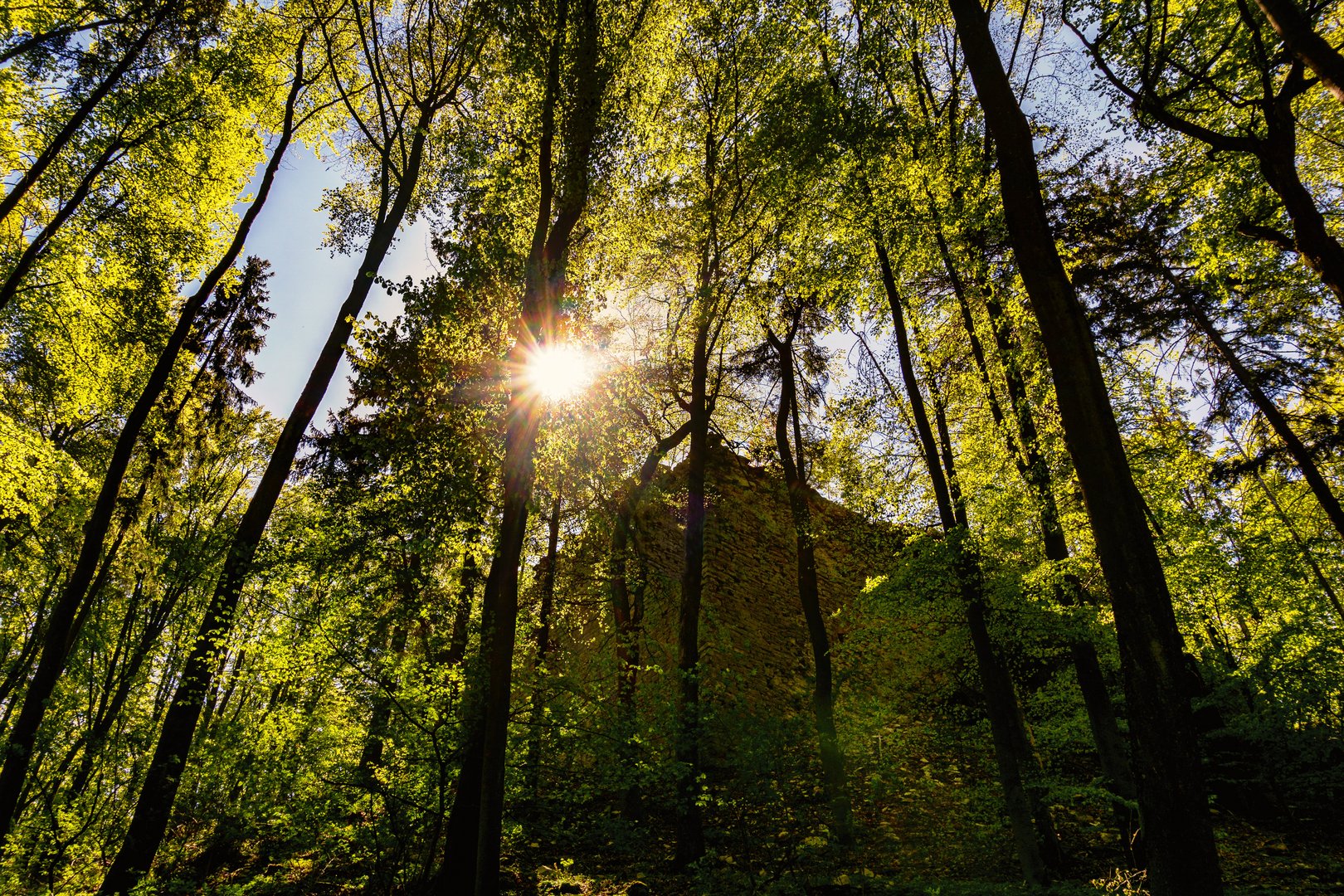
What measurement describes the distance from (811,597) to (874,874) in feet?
15.4

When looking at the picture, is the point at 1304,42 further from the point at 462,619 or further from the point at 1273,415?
the point at 462,619

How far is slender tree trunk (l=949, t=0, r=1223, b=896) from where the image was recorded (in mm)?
3014

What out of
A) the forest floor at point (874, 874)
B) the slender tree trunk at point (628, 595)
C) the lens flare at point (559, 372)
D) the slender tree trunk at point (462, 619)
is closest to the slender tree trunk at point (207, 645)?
the slender tree trunk at point (462, 619)

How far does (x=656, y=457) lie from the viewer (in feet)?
43.4

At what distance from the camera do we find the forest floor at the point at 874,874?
6.18 m

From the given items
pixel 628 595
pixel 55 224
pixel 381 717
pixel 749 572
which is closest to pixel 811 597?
pixel 628 595

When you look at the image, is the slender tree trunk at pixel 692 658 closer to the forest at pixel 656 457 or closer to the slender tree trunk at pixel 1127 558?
the forest at pixel 656 457

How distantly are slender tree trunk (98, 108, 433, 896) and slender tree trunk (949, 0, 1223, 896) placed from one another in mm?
7687

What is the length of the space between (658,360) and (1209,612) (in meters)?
11.6

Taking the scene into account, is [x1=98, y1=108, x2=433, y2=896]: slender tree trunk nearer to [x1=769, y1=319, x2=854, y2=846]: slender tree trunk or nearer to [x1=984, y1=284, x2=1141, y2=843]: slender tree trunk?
[x1=769, y1=319, x2=854, y2=846]: slender tree trunk

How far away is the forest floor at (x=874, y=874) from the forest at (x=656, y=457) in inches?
5.0

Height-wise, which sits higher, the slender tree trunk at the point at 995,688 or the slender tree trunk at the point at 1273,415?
the slender tree trunk at the point at 1273,415

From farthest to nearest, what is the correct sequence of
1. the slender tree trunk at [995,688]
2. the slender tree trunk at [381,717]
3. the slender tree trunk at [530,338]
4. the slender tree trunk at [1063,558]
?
the slender tree trunk at [1063,558] → the slender tree trunk at [995,688] → the slender tree trunk at [381,717] → the slender tree trunk at [530,338]

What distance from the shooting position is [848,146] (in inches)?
388
